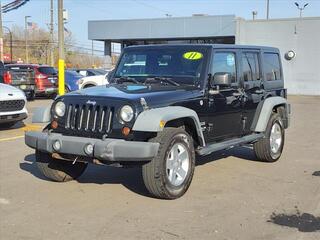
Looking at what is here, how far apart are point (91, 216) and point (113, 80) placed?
272 centimetres

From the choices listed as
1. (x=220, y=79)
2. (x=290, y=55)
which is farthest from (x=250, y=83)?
(x=290, y=55)

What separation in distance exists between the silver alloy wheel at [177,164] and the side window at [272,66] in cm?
317

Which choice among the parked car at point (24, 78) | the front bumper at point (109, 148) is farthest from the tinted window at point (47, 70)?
the front bumper at point (109, 148)

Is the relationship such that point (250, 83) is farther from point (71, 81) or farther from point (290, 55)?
point (290, 55)

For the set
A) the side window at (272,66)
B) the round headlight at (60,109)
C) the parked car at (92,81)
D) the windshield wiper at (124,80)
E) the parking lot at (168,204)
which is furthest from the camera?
the parked car at (92,81)

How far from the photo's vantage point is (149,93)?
20.6ft

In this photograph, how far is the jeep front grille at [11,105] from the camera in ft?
38.7

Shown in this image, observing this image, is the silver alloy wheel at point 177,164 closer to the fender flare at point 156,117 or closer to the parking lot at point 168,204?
the parking lot at point 168,204

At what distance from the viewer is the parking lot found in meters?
5.02

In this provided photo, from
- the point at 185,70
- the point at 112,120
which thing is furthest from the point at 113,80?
the point at 112,120

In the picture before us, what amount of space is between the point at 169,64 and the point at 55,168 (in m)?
2.15

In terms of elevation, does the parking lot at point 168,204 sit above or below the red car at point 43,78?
below

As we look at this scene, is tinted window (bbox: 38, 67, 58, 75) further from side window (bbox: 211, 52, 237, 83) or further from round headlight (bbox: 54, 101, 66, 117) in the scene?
round headlight (bbox: 54, 101, 66, 117)

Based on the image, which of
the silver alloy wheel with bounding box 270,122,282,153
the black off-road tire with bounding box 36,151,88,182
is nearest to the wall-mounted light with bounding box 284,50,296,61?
the silver alloy wheel with bounding box 270,122,282,153
